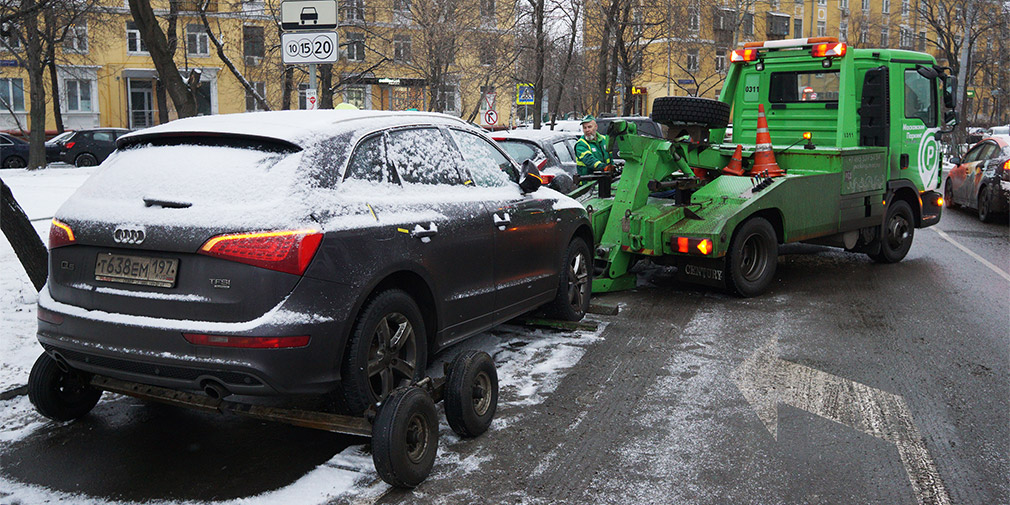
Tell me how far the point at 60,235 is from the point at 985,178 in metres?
16.1

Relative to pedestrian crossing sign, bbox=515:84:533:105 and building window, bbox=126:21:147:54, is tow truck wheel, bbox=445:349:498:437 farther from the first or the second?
building window, bbox=126:21:147:54

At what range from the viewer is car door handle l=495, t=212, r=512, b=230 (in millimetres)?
5809

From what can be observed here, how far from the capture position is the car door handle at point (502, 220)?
581 cm

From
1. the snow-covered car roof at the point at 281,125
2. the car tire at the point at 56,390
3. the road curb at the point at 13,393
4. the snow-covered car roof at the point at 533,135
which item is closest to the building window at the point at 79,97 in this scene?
the snow-covered car roof at the point at 533,135

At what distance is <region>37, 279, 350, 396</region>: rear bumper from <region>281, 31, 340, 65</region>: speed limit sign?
564 centimetres

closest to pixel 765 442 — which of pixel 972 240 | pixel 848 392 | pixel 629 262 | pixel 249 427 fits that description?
pixel 848 392

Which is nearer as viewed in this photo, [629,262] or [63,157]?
[629,262]

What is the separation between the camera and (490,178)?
19.9 ft

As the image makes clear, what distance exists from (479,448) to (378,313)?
0.91 meters

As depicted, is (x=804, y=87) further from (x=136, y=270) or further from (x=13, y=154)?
(x=13, y=154)

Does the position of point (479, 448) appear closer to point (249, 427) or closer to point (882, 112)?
point (249, 427)

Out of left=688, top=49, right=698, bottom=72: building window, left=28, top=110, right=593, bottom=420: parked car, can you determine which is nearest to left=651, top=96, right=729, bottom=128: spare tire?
left=28, top=110, right=593, bottom=420: parked car

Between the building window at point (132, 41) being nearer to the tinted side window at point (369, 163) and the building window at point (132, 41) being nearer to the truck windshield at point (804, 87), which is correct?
the truck windshield at point (804, 87)

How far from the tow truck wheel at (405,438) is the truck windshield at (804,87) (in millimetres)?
7622
